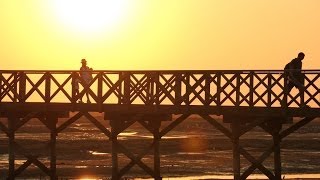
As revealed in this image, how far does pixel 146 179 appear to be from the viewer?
48.7m

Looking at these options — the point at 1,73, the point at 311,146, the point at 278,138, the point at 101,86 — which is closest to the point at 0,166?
the point at 1,73

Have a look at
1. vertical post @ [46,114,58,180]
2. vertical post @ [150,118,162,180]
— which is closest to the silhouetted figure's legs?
vertical post @ [150,118,162,180]

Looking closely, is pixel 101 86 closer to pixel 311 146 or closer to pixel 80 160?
pixel 80 160

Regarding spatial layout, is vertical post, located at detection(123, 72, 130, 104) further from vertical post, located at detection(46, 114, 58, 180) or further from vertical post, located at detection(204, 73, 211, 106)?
vertical post, located at detection(46, 114, 58, 180)

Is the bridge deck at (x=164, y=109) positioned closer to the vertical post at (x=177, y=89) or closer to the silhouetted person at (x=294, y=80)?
the vertical post at (x=177, y=89)

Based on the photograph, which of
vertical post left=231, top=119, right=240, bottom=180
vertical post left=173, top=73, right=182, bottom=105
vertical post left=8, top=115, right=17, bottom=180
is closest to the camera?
vertical post left=231, top=119, right=240, bottom=180

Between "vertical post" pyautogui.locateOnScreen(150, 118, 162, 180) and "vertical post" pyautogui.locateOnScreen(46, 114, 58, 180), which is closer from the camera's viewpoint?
"vertical post" pyautogui.locateOnScreen(150, 118, 162, 180)

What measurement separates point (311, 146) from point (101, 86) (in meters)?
44.9

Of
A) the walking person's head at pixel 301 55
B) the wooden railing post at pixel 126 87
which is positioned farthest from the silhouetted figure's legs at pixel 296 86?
the wooden railing post at pixel 126 87

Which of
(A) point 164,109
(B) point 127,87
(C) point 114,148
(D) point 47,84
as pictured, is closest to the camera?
(A) point 164,109

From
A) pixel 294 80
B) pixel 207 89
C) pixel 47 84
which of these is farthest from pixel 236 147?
pixel 47 84

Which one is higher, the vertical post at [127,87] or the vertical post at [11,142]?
the vertical post at [127,87]

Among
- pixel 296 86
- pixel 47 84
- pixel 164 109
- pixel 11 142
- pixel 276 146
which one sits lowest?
pixel 276 146

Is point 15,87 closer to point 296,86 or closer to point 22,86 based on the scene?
point 22,86
